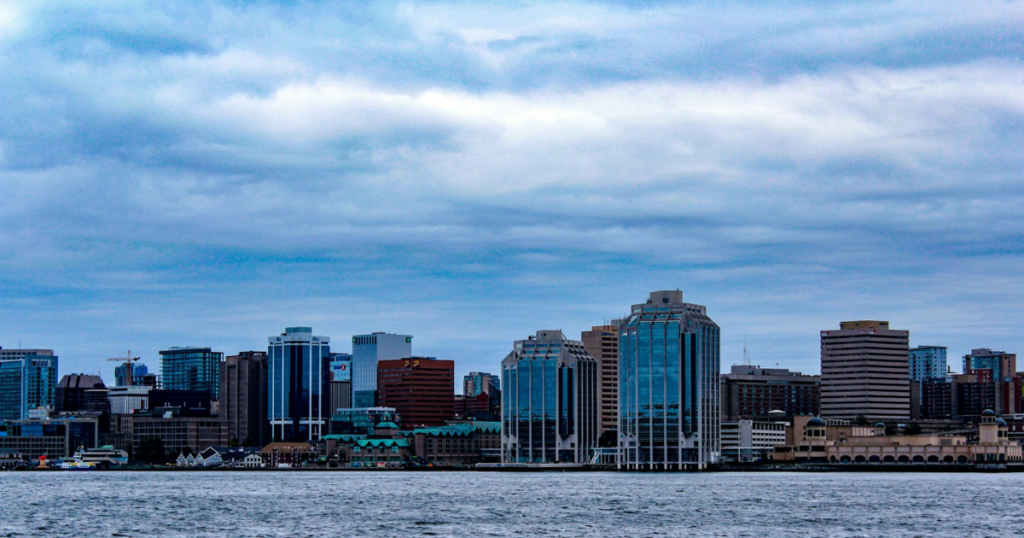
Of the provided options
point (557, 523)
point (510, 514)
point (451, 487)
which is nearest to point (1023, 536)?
point (557, 523)

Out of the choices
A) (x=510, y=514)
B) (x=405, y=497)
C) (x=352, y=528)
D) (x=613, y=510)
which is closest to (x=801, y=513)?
(x=613, y=510)

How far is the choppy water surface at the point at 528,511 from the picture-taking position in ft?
332

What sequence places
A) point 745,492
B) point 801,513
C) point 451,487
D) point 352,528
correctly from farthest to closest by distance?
point 451,487
point 745,492
point 801,513
point 352,528

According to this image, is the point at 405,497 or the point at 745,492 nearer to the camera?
the point at 405,497

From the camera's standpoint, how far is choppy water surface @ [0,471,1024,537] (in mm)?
101125

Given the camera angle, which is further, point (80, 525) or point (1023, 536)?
point (80, 525)

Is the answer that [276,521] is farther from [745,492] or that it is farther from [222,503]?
[745,492]

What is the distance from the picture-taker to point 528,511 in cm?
12250

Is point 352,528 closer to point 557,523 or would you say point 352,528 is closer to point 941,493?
point 557,523

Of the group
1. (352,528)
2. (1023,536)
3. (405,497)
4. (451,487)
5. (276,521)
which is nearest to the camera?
(1023,536)

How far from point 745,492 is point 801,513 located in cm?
4342

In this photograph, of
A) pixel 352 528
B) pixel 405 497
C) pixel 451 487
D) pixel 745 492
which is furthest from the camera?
pixel 451 487

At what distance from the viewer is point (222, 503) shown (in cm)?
13950

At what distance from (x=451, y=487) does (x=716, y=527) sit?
84412mm
